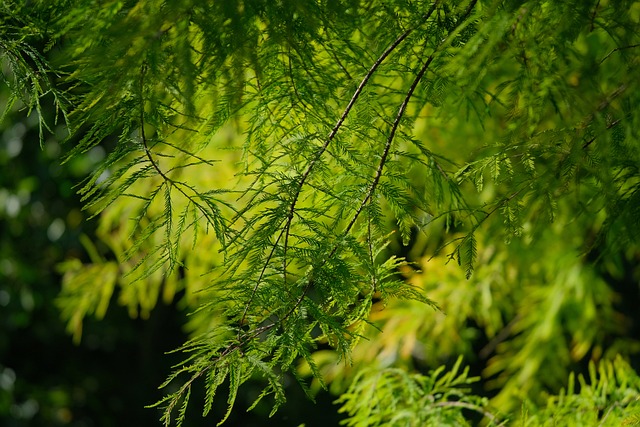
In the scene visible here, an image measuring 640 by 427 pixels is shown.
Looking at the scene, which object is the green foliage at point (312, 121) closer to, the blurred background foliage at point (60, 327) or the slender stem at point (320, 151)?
the slender stem at point (320, 151)

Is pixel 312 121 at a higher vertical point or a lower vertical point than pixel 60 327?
higher

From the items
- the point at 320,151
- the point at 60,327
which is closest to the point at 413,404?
the point at 320,151

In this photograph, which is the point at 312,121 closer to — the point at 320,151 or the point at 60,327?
the point at 320,151

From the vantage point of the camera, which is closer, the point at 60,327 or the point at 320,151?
the point at 320,151

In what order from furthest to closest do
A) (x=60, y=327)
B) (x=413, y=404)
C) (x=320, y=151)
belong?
(x=60, y=327) < (x=413, y=404) < (x=320, y=151)

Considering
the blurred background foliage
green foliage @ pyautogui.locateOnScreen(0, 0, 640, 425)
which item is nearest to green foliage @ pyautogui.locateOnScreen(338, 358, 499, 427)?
green foliage @ pyautogui.locateOnScreen(0, 0, 640, 425)

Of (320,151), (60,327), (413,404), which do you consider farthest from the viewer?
(60,327)

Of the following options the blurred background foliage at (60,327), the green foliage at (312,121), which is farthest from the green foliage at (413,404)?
the blurred background foliage at (60,327)

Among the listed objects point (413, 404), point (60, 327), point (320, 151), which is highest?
point (320, 151)

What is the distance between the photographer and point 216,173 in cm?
217

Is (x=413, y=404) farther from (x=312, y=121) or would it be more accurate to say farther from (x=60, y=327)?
(x=60, y=327)

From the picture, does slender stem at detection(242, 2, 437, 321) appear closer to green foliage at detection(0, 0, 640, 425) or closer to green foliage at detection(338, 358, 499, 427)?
green foliage at detection(0, 0, 640, 425)

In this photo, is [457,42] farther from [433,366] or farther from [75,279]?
[75,279]

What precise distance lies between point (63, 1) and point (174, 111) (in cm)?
11
